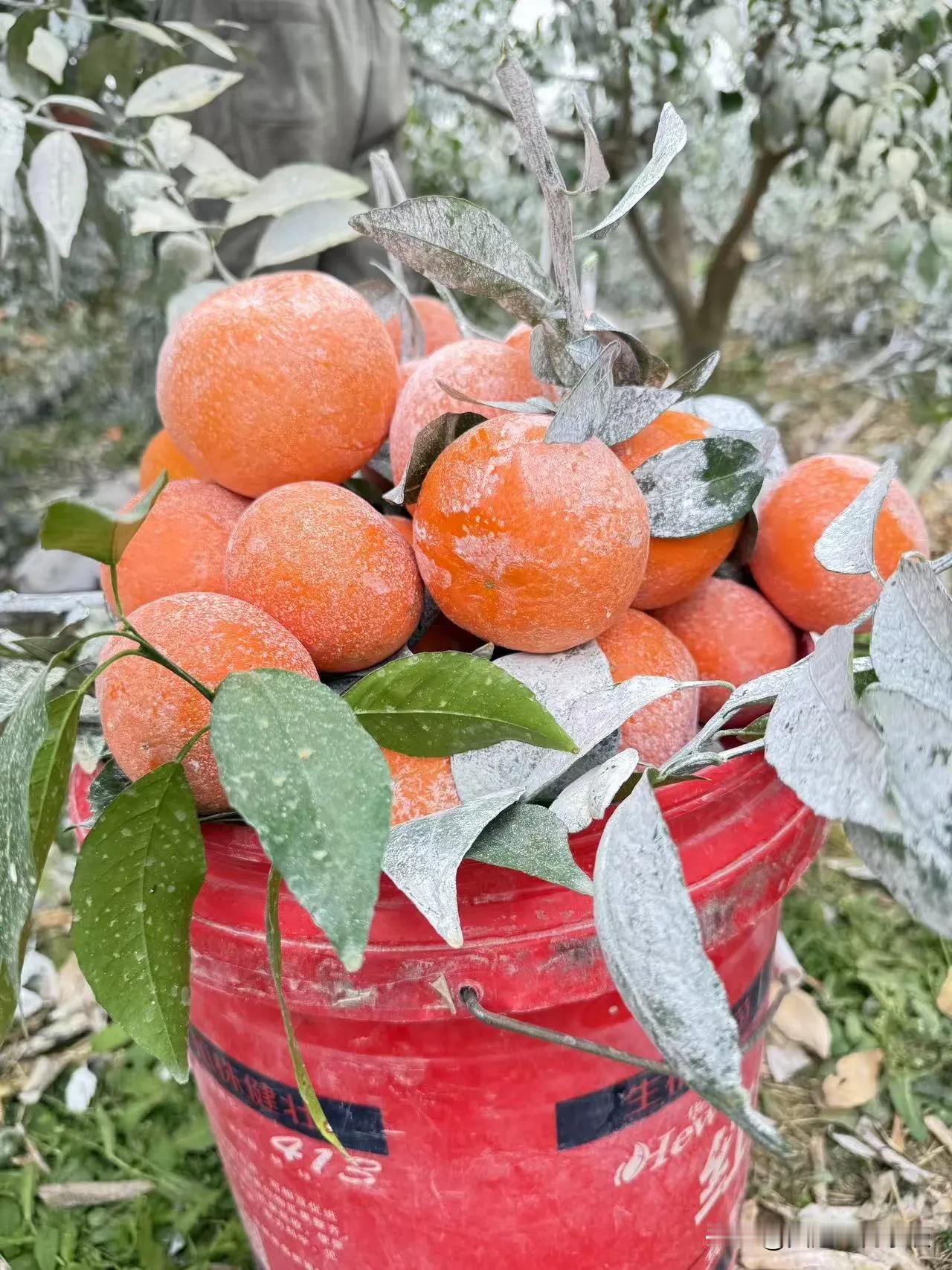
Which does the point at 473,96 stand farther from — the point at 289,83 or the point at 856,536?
the point at 856,536

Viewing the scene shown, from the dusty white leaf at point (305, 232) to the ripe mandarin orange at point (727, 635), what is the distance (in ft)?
1.47

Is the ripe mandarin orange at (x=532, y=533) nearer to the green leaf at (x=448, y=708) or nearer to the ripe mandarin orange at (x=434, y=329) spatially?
the green leaf at (x=448, y=708)

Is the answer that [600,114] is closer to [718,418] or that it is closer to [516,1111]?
[718,418]

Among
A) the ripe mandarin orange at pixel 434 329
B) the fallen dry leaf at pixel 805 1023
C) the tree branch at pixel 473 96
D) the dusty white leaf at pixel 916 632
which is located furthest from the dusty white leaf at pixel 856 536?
the tree branch at pixel 473 96

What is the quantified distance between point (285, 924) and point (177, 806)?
0.09m

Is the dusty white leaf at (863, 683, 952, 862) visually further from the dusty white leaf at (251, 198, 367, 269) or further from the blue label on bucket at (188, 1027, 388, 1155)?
the dusty white leaf at (251, 198, 367, 269)

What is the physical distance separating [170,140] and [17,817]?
2.74 feet

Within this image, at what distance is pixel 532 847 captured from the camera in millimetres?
457

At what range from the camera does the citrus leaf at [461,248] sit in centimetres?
49

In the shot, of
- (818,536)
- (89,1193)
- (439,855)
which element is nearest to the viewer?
(439,855)

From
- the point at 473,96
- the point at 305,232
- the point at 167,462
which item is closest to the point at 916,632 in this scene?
the point at 167,462

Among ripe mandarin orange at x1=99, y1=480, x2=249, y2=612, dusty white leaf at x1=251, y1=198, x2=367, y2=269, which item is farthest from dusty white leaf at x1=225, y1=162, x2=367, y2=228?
ripe mandarin orange at x1=99, y1=480, x2=249, y2=612

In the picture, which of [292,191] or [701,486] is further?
[292,191]

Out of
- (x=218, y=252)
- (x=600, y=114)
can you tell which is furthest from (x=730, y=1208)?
(x=600, y=114)
